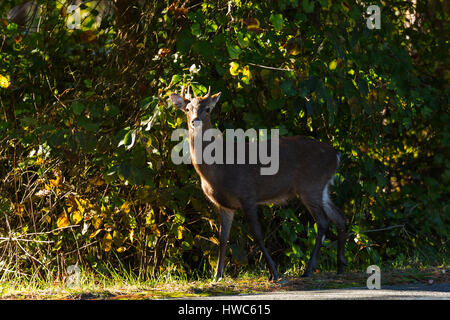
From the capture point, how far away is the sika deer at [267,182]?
7.48m

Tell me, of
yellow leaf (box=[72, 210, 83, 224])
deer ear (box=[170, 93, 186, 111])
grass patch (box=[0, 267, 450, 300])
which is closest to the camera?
grass patch (box=[0, 267, 450, 300])

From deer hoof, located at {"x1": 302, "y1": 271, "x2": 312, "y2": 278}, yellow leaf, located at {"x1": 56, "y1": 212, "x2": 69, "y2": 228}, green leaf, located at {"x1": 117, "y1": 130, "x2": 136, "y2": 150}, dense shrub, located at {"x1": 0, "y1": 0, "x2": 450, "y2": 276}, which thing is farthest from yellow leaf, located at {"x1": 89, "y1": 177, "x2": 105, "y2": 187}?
deer hoof, located at {"x1": 302, "y1": 271, "x2": 312, "y2": 278}

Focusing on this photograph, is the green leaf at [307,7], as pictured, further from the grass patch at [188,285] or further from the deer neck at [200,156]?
the grass patch at [188,285]

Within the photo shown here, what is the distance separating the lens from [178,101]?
732 cm

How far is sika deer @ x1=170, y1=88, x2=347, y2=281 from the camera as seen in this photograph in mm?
7480

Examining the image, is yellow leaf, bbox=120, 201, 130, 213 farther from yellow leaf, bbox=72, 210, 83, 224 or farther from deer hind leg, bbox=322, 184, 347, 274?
deer hind leg, bbox=322, 184, 347, 274

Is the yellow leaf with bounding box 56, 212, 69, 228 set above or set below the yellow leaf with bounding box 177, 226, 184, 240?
above

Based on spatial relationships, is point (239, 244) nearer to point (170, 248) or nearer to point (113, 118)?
point (170, 248)

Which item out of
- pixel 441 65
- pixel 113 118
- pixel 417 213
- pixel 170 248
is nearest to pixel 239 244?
pixel 170 248

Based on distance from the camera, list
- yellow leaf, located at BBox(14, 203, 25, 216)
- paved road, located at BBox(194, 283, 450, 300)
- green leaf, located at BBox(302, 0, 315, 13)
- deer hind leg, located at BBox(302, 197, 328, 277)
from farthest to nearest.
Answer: yellow leaf, located at BBox(14, 203, 25, 216)
deer hind leg, located at BBox(302, 197, 328, 277)
green leaf, located at BBox(302, 0, 315, 13)
paved road, located at BBox(194, 283, 450, 300)

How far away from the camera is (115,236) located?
323 inches

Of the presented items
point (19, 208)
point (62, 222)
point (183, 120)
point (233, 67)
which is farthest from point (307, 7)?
point (19, 208)

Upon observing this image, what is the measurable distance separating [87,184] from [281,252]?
8.34 feet

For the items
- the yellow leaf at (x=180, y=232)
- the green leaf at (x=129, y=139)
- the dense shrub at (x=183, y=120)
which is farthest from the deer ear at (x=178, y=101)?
the yellow leaf at (x=180, y=232)
